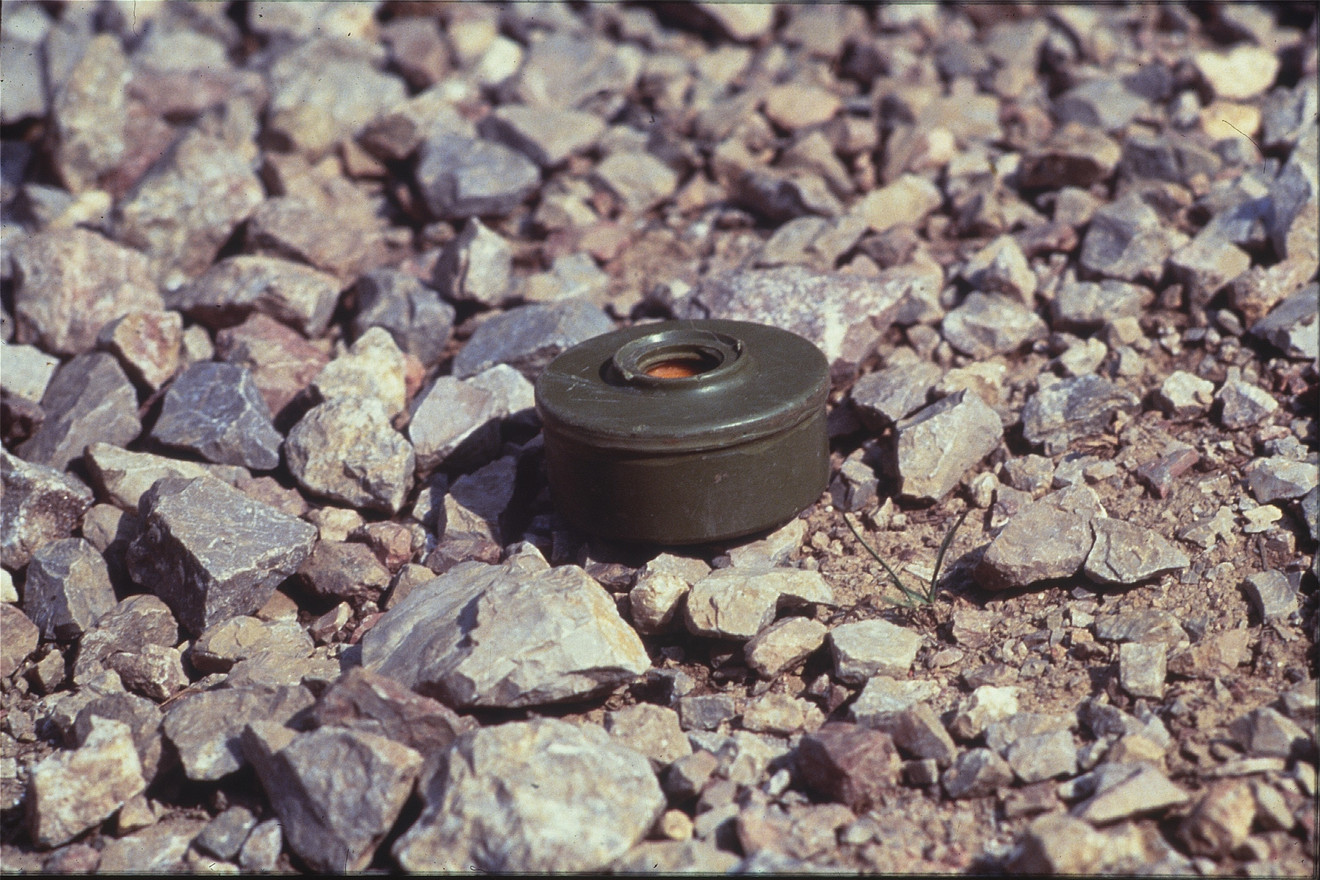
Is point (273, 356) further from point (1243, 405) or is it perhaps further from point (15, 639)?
point (1243, 405)

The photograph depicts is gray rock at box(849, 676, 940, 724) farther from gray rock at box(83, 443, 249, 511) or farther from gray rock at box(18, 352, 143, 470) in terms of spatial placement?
gray rock at box(18, 352, 143, 470)

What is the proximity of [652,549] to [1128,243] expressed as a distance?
228cm

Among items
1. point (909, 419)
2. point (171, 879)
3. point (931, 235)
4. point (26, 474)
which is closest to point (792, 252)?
point (931, 235)

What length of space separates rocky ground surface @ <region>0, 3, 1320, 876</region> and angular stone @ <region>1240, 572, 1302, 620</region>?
0.07ft

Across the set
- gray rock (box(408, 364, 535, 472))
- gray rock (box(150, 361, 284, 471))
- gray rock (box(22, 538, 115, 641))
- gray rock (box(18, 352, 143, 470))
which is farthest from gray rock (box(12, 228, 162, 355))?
gray rock (box(408, 364, 535, 472))

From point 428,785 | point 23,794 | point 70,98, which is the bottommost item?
point 23,794

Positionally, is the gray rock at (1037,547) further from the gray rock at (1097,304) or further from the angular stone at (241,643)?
the angular stone at (241,643)

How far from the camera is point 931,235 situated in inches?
203

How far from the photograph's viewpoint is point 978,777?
2693 mm

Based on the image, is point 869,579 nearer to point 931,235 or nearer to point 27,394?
point 931,235

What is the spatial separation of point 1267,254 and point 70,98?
5340mm

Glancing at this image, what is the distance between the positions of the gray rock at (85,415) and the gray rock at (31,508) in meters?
0.30

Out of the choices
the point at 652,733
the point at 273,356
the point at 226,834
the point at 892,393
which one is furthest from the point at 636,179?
the point at 226,834

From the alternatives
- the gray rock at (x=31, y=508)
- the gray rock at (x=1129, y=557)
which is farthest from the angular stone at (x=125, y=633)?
the gray rock at (x=1129, y=557)
